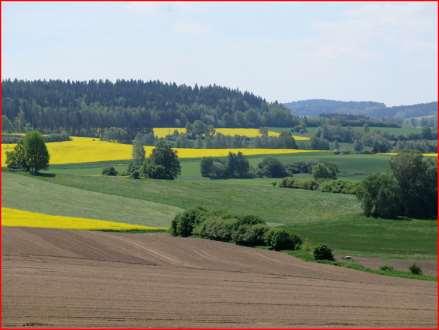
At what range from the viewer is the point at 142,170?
110188mm

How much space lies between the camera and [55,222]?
2453 inches

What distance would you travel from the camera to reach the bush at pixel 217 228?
56938mm

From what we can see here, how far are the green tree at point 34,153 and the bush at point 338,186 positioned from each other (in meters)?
32.8

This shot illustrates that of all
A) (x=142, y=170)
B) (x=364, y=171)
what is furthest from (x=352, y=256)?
(x=364, y=171)

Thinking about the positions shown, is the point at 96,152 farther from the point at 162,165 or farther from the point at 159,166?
the point at 159,166

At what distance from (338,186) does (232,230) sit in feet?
142

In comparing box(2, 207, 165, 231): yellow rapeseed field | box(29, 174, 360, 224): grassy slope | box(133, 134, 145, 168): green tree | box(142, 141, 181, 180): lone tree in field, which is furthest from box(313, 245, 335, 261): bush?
box(133, 134, 145, 168): green tree

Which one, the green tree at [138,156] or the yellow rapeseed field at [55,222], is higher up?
the green tree at [138,156]

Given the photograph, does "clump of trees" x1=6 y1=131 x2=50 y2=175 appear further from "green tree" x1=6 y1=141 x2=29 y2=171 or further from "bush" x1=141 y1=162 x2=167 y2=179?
"bush" x1=141 y1=162 x2=167 y2=179

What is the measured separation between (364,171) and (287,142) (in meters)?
46.3

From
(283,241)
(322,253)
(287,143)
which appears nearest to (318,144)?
(287,143)

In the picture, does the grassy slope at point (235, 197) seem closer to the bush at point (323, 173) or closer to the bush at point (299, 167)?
the bush at point (323, 173)

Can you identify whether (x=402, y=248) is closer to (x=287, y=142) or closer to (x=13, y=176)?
(x=13, y=176)

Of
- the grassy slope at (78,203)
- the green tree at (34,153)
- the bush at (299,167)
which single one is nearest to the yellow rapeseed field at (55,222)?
the grassy slope at (78,203)
